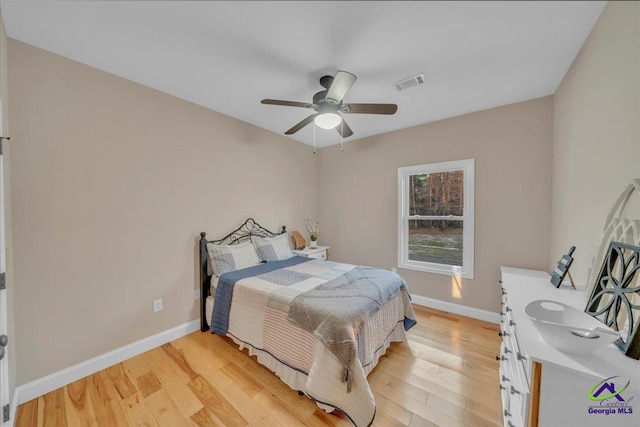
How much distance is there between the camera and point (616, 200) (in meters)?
1.19

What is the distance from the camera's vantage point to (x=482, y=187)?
284 cm

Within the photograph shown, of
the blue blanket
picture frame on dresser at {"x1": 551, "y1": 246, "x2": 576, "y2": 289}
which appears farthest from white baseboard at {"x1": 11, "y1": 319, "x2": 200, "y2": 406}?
picture frame on dresser at {"x1": 551, "y1": 246, "x2": 576, "y2": 289}

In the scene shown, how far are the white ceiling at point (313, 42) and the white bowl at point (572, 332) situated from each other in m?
1.65

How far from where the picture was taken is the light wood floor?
1.55 meters

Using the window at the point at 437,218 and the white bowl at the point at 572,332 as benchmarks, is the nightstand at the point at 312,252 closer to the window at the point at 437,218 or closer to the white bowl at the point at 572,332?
the window at the point at 437,218

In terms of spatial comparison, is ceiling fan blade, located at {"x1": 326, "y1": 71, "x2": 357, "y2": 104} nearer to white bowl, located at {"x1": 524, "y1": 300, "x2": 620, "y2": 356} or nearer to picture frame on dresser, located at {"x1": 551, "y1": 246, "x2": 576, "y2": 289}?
white bowl, located at {"x1": 524, "y1": 300, "x2": 620, "y2": 356}

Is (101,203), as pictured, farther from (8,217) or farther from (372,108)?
(372,108)

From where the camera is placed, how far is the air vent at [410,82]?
2.05 meters

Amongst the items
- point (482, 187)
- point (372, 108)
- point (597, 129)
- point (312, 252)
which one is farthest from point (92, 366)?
point (482, 187)

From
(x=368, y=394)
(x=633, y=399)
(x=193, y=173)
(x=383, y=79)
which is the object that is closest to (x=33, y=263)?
(x=193, y=173)

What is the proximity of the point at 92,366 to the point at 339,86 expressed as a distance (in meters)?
3.07

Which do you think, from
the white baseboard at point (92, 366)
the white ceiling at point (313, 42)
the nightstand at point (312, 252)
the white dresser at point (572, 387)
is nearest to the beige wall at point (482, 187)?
the white ceiling at point (313, 42)

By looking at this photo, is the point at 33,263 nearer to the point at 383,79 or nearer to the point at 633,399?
the point at 383,79

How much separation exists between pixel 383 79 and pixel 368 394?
2442 millimetres
